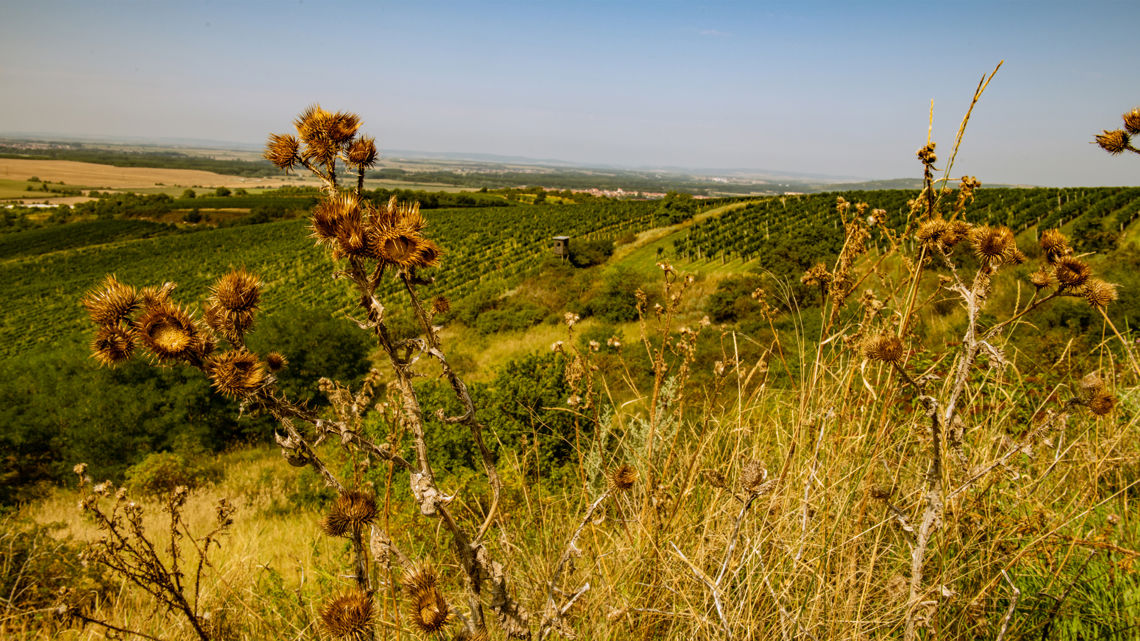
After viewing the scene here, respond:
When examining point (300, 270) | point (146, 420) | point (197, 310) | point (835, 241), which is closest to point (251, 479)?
point (146, 420)

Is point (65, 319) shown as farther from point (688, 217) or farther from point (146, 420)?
point (688, 217)

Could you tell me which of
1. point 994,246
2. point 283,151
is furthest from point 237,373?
point 994,246

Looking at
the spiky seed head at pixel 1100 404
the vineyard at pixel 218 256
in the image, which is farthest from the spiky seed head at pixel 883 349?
the vineyard at pixel 218 256

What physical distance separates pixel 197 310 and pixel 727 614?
1699 mm

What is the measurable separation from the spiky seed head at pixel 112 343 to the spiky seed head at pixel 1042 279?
2.19 metres

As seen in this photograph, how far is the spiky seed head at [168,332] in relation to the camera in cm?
109

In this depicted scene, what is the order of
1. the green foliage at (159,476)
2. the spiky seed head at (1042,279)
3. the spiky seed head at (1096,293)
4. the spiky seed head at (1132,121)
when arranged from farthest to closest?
the green foliage at (159,476)
the spiky seed head at (1132,121)
the spiky seed head at (1096,293)
the spiky seed head at (1042,279)

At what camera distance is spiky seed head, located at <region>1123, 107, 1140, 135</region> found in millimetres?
1886

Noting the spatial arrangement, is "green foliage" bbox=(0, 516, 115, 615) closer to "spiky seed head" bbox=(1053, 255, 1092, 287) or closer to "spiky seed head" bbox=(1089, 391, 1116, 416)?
"spiky seed head" bbox=(1089, 391, 1116, 416)

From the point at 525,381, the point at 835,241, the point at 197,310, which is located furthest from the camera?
the point at 835,241

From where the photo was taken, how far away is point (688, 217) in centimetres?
5300

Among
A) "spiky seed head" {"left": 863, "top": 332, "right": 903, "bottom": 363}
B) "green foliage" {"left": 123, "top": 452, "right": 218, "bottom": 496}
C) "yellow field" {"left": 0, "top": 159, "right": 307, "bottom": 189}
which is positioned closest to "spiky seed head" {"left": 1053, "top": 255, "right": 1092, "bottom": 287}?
"spiky seed head" {"left": 863, "top": 332, "right": 903, "bottom": 363}

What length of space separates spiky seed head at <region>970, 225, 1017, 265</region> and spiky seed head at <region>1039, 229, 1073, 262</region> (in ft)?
0.44

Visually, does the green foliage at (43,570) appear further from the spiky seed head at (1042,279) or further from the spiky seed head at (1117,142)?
the spiky seed head at (1117,142)
